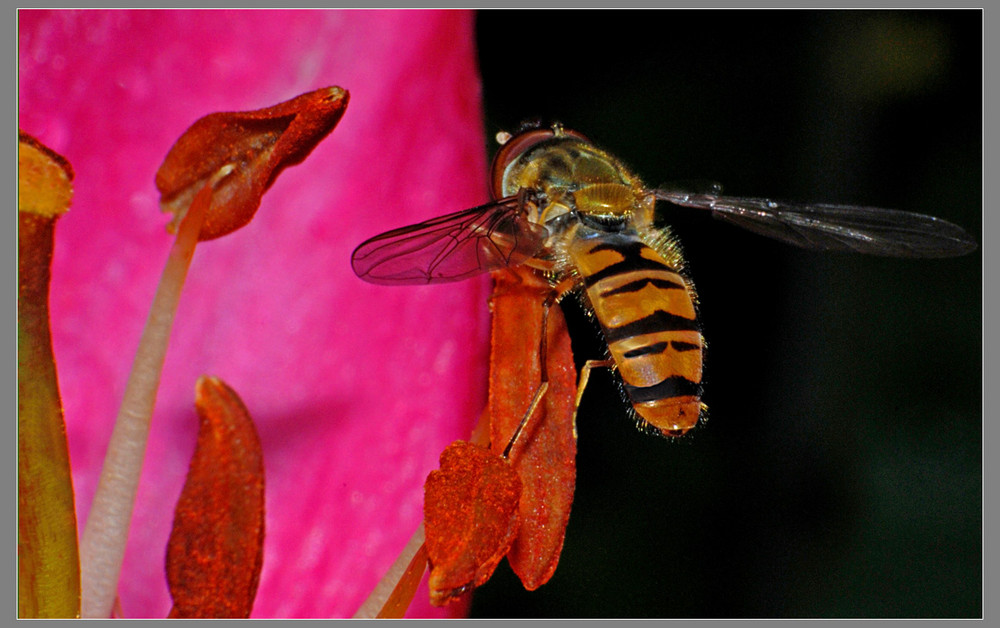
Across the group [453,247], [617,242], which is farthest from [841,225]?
[453,247]

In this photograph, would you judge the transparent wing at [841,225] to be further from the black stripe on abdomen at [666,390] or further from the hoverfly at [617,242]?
the black stripe on abdomen at [666,390]

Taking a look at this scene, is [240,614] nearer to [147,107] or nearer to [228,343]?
[228,343]

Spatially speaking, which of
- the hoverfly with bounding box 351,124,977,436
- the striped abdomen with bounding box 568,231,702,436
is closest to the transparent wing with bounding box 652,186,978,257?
the hoverfly with bounding box 351,124,977,436

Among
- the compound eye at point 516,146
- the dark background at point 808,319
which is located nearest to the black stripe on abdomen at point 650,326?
the compound eye at point 516,146

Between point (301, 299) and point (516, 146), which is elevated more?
point (516, 146)

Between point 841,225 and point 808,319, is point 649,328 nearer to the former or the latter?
point 841,225

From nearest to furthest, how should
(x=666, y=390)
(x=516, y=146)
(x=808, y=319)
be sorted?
(x=666, y=390), (x=516, y=146), (x=808, y=319)
